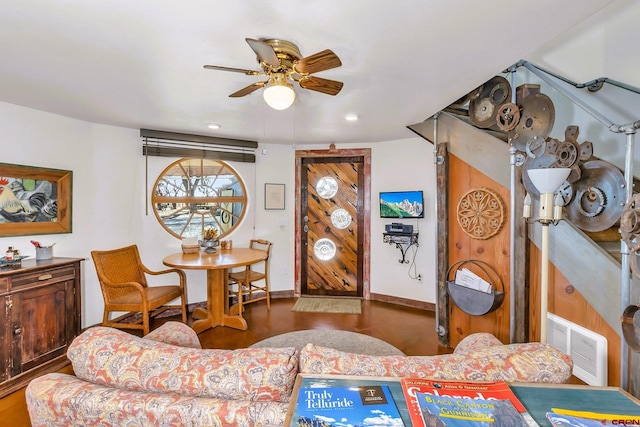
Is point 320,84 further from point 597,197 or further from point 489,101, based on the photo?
point 597,197

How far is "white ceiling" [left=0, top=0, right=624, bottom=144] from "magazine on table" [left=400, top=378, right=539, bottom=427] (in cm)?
161

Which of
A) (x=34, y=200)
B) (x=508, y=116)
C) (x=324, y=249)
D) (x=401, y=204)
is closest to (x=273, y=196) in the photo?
(x=324, y=249)

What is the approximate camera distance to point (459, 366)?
3.50 ft

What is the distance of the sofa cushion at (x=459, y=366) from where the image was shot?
40.8 inches

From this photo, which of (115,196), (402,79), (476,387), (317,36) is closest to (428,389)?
(476,387)

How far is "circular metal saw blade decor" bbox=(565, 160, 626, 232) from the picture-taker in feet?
5.64

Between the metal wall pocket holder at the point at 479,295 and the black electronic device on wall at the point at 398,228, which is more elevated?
the black electronic device on wall at the point at 398,228

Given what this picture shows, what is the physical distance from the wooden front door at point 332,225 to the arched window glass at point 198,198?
40.1 inches

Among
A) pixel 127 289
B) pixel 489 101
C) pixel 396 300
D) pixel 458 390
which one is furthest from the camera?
pixel 396 300

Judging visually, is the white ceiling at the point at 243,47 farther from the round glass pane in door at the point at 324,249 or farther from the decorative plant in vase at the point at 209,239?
the round glass pane in door at the point at 324,249

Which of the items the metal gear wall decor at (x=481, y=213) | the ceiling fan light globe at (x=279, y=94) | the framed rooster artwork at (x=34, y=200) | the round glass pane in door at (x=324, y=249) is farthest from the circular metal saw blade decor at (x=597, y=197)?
the framed rooster artwork at (x=34, y=200)

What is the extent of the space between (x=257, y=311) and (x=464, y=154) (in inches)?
123

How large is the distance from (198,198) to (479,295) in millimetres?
3569

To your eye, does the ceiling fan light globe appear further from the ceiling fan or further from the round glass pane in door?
the round glass pane in door
